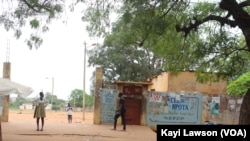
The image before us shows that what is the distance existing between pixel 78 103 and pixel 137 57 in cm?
3898

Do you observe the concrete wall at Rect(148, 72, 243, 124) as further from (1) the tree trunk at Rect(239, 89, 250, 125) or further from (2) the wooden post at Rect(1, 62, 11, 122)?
(1) the tree trunk at Rect(239, 89, 250, 125)

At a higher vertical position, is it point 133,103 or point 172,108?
point 133,103

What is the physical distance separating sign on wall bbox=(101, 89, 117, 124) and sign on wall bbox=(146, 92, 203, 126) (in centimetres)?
218

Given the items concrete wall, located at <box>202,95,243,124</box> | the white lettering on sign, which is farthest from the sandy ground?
concrete wall, located at <box>202,95,243,124</box>

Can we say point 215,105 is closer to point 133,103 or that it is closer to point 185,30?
point 133,103

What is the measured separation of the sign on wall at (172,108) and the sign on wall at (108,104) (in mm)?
2181

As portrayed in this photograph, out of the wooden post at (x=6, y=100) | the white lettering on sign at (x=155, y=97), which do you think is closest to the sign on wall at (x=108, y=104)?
the white lettering on sign at (x=155, y=97)

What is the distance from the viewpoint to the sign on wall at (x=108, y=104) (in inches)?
1045

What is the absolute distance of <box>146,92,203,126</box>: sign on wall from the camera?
2691 centimetres

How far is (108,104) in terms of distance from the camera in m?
26.6

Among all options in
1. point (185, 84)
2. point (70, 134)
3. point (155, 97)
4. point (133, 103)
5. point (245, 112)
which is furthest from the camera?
point (185, 84)

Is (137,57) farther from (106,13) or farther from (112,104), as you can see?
(106,13)

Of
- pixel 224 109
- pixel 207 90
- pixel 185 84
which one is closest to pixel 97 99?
pixel 185 84

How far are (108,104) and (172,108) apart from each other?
400 centimetres
